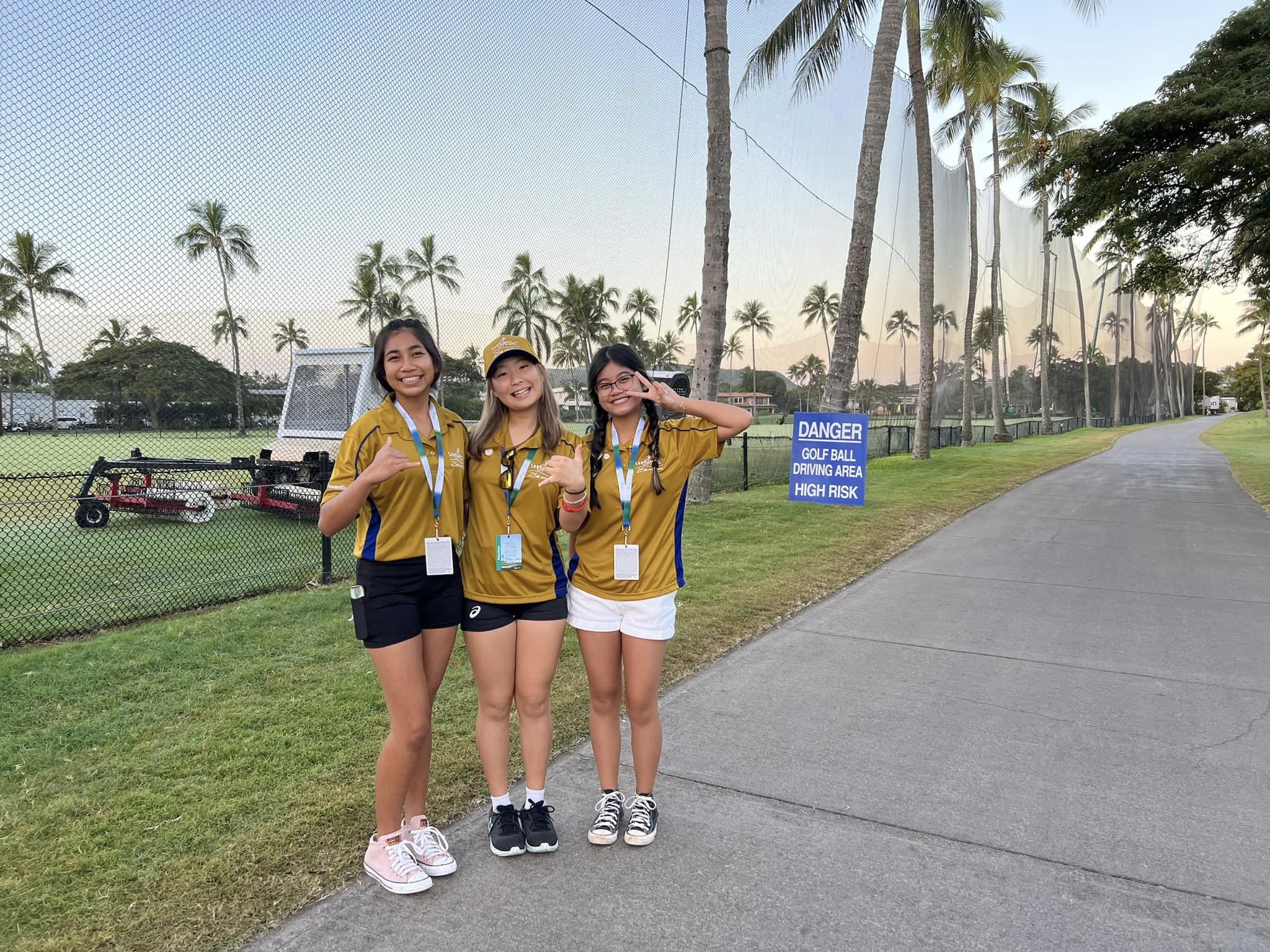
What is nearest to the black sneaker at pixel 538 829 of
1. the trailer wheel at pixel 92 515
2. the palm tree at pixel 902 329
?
the trailer wheel at pixel 92 515

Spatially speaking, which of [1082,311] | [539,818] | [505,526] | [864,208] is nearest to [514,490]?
[505,526]

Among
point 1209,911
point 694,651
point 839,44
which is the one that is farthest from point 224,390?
point 839,44

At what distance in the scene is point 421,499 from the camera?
245 cm

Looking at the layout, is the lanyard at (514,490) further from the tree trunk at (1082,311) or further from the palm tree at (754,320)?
the tree trunk at (1082,311)

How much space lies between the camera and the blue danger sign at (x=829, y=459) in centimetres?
834

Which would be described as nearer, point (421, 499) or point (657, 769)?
point (421, 499)

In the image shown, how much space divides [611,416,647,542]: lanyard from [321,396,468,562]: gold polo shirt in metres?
0.55

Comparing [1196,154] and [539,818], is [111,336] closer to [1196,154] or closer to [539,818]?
[539,818]

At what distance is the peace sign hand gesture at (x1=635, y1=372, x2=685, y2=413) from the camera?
265 centimetres

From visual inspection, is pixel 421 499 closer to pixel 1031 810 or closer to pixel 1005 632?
pixel 1031 810

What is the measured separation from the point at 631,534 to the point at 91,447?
5.22 m

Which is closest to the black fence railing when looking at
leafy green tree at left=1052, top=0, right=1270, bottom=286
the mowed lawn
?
the mowed lawn

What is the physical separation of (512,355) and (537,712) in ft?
3.93

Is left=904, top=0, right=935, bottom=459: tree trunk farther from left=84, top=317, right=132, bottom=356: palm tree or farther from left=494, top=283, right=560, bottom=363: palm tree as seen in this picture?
left=84, top=317, right=132, bottom=356: palm tree
